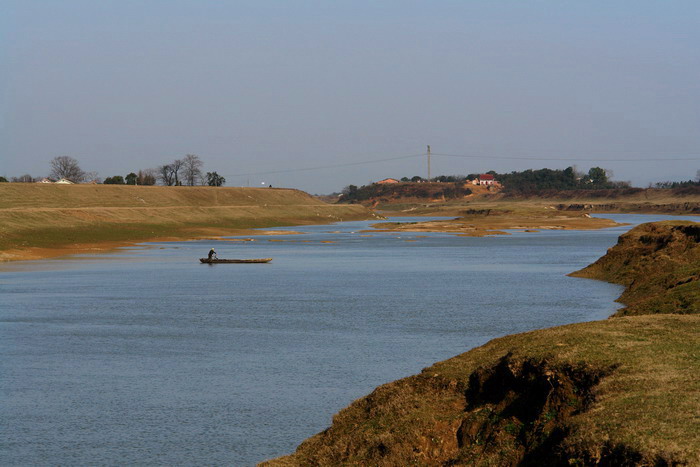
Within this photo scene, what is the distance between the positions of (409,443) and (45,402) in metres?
12.8

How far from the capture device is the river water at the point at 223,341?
21.3m

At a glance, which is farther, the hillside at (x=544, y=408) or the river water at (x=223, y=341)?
the river water at (x=223, y=341)

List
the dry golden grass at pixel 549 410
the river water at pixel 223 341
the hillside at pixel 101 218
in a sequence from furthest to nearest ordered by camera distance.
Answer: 1. the hillside at pixel 101 218
2. the river water at pixel 223 341
3. the dry golden grass at pixel 549 410

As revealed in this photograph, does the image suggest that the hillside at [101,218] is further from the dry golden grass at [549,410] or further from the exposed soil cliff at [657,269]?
the dry golden grass at [549,410]

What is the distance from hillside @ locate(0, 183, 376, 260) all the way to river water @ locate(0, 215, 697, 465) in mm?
29368

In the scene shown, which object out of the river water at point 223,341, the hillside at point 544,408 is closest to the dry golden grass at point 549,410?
the hillside at point 544,408

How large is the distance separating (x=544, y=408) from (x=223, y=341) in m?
21.4

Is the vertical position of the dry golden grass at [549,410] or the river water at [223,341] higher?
the dry golden grass at [549,410]

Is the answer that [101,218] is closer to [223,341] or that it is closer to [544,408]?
[223,341]

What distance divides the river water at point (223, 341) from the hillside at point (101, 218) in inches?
1156

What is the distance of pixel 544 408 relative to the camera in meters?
15.7

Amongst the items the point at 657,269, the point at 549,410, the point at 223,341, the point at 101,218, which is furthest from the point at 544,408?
the point at 101,218

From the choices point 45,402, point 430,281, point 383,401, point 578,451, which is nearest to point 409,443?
point 383,401

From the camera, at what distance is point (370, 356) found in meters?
30.4
